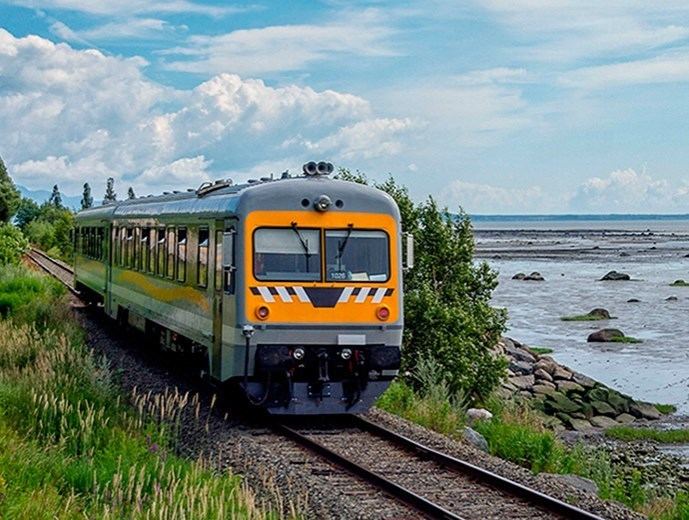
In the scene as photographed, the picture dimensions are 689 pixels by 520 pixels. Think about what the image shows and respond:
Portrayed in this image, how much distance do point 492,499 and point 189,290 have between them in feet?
24.3

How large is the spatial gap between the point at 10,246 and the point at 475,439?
33109mm

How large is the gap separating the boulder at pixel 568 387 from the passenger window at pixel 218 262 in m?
21.2

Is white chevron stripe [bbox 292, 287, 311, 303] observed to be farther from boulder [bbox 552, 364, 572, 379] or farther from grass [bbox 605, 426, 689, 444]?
boulder [bbox 552, 364, 572, 379]

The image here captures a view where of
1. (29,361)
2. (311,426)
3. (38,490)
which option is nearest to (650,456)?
(311,426)

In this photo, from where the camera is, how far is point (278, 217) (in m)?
15.1

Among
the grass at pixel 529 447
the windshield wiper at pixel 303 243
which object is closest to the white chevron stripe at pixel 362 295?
the windshield wiper at pixel 303 243

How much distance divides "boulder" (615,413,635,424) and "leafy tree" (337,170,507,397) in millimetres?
7230

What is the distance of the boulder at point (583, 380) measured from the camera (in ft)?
118

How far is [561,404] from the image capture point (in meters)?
33.5

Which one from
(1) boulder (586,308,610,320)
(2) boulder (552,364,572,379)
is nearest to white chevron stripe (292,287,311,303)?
(2) boulder (552,364,572,379)

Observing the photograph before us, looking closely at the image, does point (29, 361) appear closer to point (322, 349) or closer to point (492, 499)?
point (322, 349)

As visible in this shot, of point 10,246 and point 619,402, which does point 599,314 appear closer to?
point 619,402

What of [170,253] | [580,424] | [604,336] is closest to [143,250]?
[170,253]

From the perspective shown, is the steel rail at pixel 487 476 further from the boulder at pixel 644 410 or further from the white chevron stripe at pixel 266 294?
the boulder at pixel 644 410
